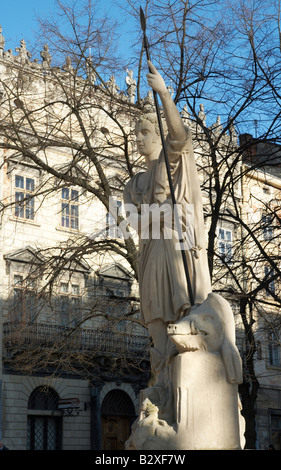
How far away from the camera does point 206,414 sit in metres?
5.43

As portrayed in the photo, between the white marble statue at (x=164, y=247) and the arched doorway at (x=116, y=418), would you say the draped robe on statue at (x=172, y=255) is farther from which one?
the arched doorway at (x=116, y=418)

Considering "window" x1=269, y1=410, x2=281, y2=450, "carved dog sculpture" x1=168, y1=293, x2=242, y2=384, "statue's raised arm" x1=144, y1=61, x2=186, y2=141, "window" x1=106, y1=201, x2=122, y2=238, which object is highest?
"window" x1=106, y1=201, x2=122, y2=238

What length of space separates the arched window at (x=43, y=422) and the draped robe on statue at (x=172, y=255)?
23.2 m

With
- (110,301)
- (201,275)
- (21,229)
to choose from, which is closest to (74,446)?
(21,229)

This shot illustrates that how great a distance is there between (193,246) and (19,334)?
41.1ft

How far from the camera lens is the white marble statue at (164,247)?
5.88 meters

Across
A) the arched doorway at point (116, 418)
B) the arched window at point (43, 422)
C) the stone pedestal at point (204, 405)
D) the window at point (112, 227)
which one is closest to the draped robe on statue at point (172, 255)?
the stone pedestal at point (204, 405)

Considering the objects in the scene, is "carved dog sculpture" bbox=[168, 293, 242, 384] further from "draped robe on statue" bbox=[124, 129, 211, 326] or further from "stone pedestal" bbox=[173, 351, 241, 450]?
"draped robe on statue" bbox=[124, 129, 211, 326]

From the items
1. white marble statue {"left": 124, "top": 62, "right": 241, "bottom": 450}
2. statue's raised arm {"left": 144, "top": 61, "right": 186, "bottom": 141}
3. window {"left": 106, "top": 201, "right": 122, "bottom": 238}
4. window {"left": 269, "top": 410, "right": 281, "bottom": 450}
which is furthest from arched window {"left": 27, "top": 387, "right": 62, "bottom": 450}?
statue's raised arm {"left": 144, "top": 61, "right": 186, "bottom": 141}

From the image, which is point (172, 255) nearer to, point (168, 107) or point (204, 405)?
point (168, 107)

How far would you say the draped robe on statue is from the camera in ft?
20.2
